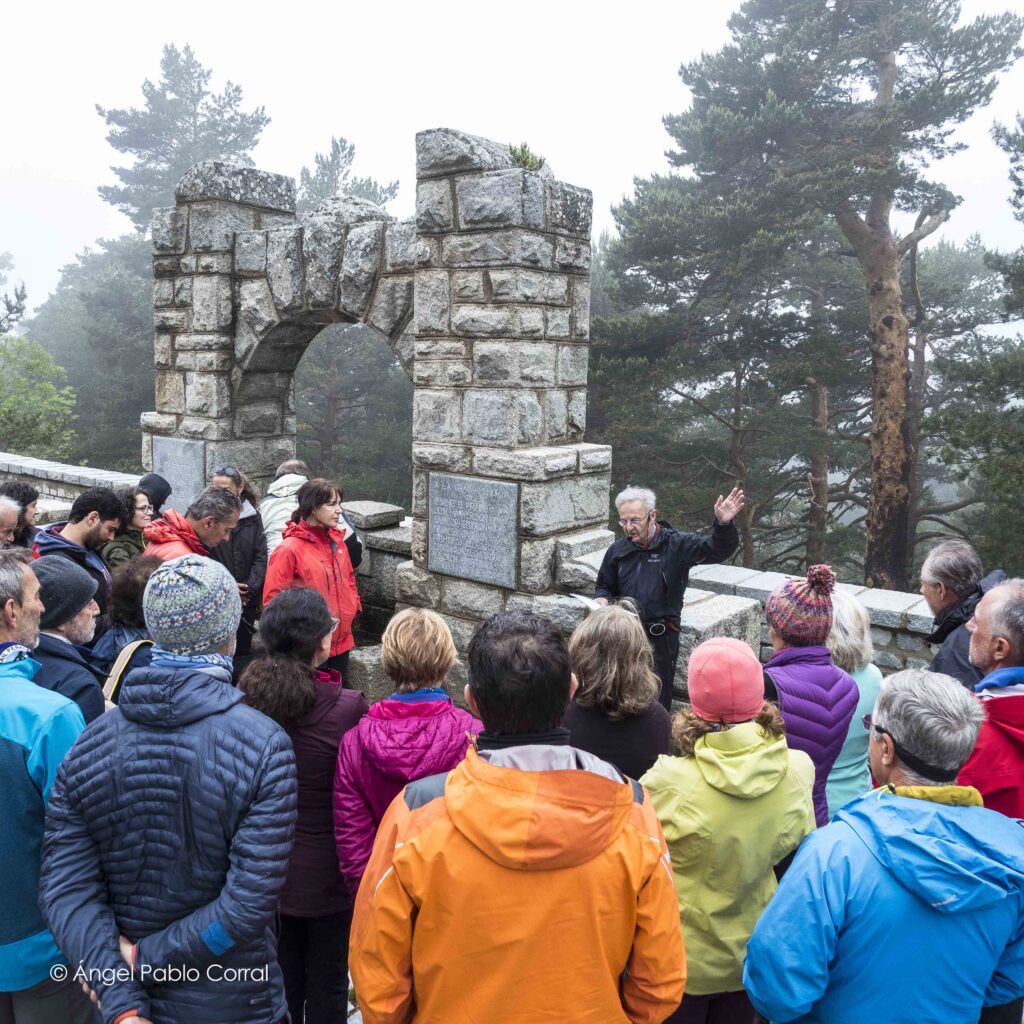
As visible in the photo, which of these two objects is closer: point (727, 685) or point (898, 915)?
point (898, 915)

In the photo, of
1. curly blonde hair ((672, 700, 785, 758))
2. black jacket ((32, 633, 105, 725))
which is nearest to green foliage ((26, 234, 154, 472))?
black jacket ((32, 633, 105, 725))

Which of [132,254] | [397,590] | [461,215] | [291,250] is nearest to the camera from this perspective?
[461,215]

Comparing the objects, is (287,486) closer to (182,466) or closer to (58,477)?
(182,466)

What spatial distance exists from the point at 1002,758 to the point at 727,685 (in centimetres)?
77

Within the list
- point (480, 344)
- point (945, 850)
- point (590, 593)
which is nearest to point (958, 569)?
point (945, 850)

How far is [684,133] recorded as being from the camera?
16234 millimetres

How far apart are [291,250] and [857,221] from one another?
11.4 metres

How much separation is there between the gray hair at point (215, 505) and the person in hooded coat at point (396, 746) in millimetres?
2256

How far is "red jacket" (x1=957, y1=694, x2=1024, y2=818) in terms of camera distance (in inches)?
86.4

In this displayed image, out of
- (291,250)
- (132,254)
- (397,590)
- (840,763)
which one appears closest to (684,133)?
(291,250)

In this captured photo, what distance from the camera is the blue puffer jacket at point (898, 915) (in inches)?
61.9

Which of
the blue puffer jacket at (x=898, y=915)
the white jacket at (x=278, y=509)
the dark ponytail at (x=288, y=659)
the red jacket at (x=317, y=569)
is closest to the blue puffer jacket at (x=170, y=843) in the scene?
the dark ponytail at (x=288, y=659)

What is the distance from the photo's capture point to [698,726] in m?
2.15

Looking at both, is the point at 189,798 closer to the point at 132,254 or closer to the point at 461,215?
the point at 461,215
